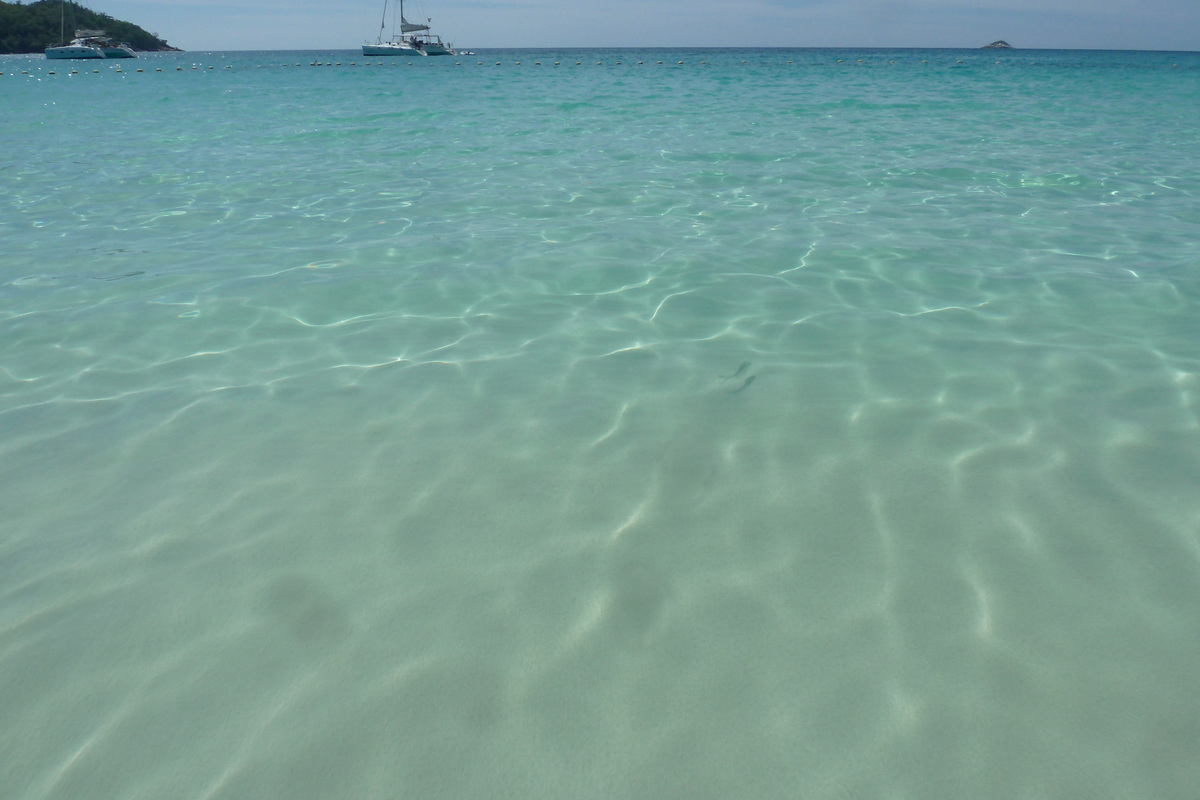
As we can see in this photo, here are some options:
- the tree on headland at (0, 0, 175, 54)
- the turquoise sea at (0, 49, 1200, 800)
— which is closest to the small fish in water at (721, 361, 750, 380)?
the turquoise sea at (0, 49, 1200, 800)

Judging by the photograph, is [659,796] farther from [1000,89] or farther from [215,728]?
[1000,89]

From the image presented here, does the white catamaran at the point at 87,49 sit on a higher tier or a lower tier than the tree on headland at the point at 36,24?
lower

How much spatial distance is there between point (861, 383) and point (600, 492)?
147 cm

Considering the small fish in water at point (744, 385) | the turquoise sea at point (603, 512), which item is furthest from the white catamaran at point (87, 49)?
the small fish in water at point (744, 385)

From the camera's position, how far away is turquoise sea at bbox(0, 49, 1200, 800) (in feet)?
5.58

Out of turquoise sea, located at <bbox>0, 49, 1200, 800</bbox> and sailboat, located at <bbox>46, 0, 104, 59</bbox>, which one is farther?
sailboat, located at <bbox>46, 0, 104, 59</bbox>

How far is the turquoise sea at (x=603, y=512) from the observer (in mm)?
1700

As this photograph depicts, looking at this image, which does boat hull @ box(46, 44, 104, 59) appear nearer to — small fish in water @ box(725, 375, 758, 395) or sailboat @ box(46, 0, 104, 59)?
sailboat @ box(46, 0, 104, 59)

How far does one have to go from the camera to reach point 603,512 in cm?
252

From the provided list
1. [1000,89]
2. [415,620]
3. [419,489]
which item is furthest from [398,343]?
[1000,89]

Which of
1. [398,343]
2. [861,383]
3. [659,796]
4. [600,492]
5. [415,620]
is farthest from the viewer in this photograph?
[398,343]

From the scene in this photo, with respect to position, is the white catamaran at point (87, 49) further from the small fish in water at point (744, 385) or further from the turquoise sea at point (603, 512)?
the small fish in water at point (744, 385)

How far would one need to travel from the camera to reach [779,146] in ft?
35.3

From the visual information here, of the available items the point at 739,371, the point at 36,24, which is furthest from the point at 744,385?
the point at 36,24
